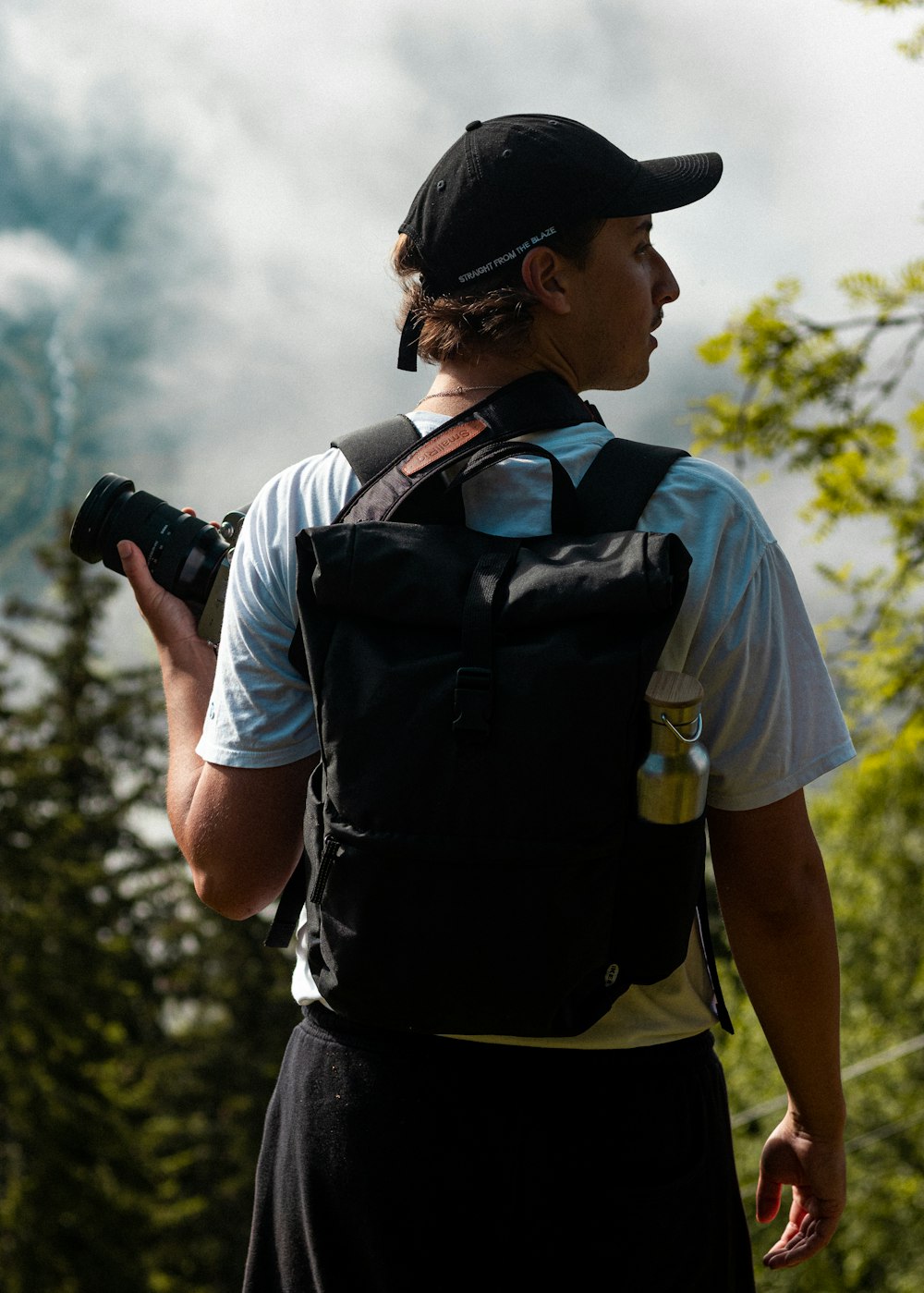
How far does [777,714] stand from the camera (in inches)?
52.7

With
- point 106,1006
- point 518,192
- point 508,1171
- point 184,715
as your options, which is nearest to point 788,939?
point 508,1171

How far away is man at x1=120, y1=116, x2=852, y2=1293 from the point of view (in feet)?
4.25

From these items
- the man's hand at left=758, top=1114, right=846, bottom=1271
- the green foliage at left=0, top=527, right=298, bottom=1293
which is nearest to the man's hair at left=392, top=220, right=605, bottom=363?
the man's hand at left=758, top=1114, right=846, bottom=1271

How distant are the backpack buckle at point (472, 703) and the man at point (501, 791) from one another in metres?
0.05

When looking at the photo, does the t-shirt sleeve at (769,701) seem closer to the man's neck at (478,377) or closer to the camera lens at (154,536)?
the man's neck at (478,377)

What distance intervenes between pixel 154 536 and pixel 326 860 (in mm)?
606

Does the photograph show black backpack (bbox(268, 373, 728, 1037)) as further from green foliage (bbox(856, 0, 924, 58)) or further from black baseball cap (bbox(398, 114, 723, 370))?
green foliage (bbox(856, 0, 924, 58))

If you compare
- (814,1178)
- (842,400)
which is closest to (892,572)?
(842,400)

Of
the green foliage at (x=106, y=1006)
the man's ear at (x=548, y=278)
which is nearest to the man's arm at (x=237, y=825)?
the man's ear at (x=548, y=278)

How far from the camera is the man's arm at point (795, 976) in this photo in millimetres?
1398

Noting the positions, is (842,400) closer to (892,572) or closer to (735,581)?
(892,572)

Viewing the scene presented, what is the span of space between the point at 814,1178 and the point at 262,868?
0.67 metres

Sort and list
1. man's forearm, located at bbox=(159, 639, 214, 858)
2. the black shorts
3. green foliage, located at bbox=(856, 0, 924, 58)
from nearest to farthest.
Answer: the black shorts
man's forearm, located at bbox=(159, 639, 214, 858)
green foliage, located at bbox=(856, 0, 924, 58)

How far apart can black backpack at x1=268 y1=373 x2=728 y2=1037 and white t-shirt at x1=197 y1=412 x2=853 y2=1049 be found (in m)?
0.06
